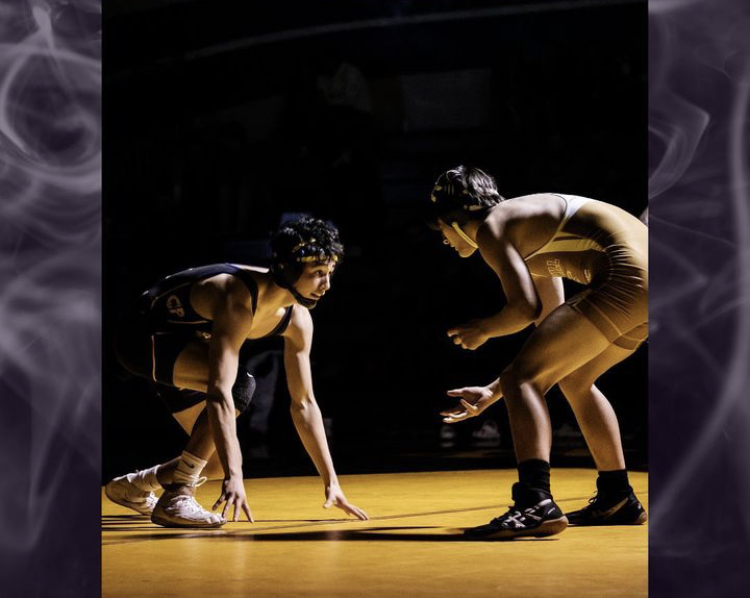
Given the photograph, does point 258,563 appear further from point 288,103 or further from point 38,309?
point 288,103

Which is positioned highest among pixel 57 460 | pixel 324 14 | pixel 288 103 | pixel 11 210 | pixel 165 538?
pixel 324 14

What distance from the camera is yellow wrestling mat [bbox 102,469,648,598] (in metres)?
2.63

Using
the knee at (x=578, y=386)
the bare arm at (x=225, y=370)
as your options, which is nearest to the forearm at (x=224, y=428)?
the bare arm at (x=225, y=370)

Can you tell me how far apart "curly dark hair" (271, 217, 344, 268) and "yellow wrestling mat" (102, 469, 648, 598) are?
0.82 metres

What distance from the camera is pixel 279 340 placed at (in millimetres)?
6879

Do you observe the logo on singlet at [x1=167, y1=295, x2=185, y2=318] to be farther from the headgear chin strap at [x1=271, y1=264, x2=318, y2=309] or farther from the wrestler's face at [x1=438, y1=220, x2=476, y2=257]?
the wrestler's face at [x1=438, y1=220, x2=476, y2=257]

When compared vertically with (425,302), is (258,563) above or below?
below

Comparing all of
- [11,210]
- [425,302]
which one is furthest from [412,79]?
[11,210]

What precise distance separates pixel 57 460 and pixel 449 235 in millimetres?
1469

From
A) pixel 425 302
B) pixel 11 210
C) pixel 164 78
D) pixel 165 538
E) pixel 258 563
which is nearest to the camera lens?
pixel 11 210

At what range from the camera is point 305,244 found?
361cm

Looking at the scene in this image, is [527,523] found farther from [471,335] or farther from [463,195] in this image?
[463,195]

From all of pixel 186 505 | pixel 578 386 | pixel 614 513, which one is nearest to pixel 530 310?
pixel 578 386

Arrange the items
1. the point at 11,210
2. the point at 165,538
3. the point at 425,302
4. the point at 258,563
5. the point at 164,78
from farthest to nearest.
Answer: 1. the point at 425,302
2. the point at 164,78
3. the point at 165,538
4. the point at 258,563
5. the point at 11,210
